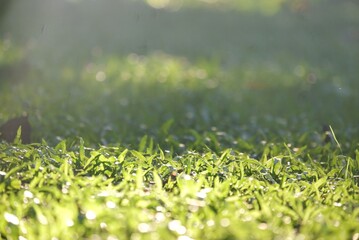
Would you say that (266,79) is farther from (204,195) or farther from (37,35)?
(204,195)

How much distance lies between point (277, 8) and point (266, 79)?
22.1ft

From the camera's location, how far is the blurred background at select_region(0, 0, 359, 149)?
6.34 meters

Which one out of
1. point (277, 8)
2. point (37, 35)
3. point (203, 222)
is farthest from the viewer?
point (277, 8)

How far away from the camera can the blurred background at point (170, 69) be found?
6340mm

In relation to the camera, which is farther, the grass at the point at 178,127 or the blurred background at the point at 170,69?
the blurred background at the point at 170,69

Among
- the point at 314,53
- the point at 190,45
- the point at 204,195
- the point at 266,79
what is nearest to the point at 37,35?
the point at 190,45

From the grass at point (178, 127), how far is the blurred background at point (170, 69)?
28 mm

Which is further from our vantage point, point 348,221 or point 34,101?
point 34,101

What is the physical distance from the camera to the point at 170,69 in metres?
8.60

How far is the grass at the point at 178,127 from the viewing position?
355 centimetres

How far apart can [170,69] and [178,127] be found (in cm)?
266

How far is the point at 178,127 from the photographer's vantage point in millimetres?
6027

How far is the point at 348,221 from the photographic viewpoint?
3.57 metres

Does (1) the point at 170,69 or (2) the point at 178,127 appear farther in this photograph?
(1) the point at 170,69
